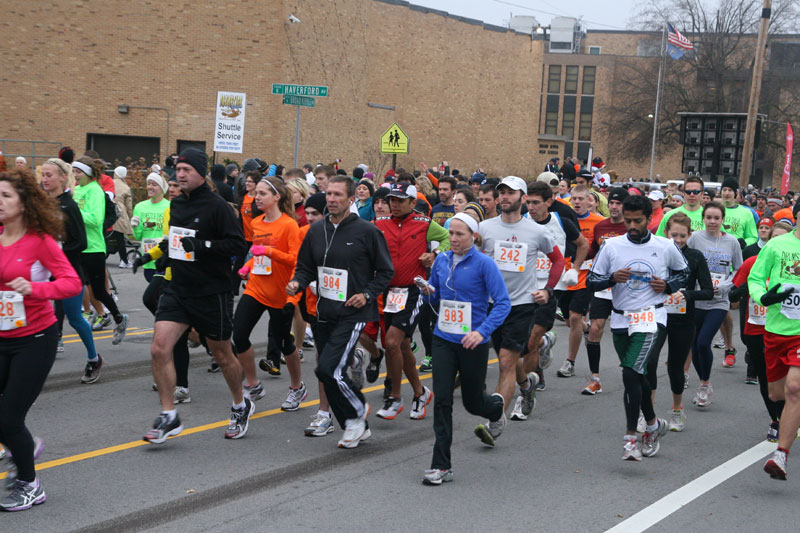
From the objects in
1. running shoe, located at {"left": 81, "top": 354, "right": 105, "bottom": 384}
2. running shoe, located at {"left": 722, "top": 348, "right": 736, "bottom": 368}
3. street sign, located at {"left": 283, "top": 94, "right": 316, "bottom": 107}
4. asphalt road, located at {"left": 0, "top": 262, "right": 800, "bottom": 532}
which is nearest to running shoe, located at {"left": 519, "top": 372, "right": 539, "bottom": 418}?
asphalt road, located at {"left": 0, "top": 262, "right": 800, "bottom": 532}

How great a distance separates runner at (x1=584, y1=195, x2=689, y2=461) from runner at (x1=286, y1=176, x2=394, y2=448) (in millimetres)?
1684

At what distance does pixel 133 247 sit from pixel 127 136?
1494 centimetres

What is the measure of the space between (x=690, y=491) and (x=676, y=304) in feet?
6.37

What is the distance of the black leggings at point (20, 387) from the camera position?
204 inches

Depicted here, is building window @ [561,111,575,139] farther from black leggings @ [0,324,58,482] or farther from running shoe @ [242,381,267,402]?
black leggings @ [0,324,58,482]

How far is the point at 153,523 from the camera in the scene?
5.14 meters

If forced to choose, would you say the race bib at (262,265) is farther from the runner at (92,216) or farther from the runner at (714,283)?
the runner at (714,283)

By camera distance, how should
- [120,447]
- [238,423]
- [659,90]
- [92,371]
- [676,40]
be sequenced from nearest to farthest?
[120,447] → [238,423] → [92,371] → [676,40] → [659,90]

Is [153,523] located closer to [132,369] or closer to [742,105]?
[132,369]

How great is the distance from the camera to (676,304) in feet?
25.1

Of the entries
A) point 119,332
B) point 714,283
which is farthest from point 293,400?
point 714,283

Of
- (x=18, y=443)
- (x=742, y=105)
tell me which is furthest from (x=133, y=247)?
(x=742, y=105)

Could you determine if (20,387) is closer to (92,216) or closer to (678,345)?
(92,216)

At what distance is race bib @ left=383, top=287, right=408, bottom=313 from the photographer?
767 cm
